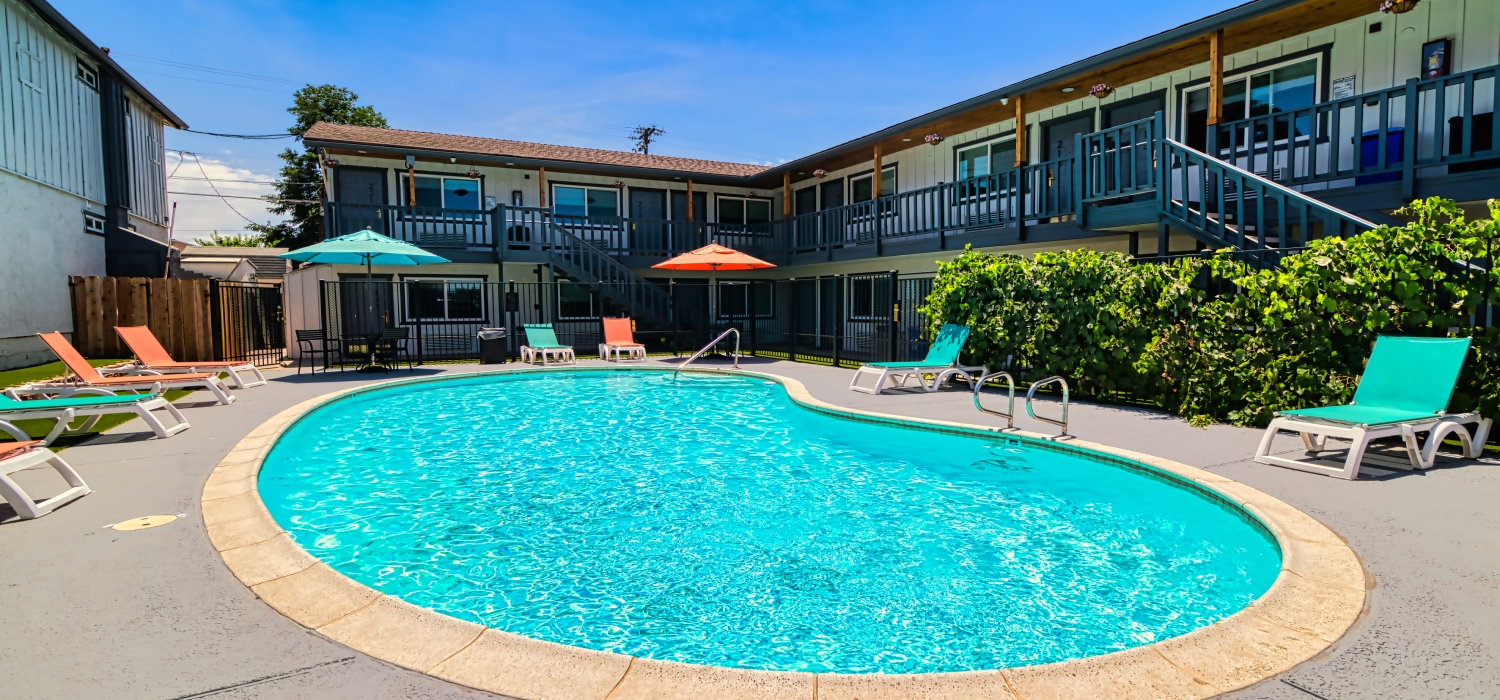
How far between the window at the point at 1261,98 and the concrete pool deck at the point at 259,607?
775cm

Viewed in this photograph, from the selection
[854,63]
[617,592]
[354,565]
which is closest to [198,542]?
[354,565]

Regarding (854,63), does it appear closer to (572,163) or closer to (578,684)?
(572,163)

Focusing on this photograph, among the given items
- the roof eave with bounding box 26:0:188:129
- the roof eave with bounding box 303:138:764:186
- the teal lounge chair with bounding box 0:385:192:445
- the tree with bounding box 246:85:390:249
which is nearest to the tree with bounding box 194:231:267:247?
the tree with bounding box 246:85:390:249

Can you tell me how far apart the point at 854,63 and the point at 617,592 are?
77.3 ft

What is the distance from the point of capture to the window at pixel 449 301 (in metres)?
19.2

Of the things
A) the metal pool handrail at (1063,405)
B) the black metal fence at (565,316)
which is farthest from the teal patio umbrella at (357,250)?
the metal pool handrail at (1063,405)

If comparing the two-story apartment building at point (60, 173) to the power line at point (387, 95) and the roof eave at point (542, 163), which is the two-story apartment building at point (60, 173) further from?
the roof eave at point (542, 163)

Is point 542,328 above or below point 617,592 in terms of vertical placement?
above

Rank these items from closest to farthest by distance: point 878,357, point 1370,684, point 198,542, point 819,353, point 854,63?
point 1370,684
point 198,542
point 878,357
point 819,353
point 854,63

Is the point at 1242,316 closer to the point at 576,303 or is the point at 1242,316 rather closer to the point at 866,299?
Answer: the point at 866,299

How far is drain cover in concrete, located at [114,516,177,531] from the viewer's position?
13.9 feet

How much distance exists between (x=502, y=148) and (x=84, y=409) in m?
15.0

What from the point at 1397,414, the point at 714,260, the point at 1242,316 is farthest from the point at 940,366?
the point at 714,260

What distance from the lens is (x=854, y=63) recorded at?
24.3m
